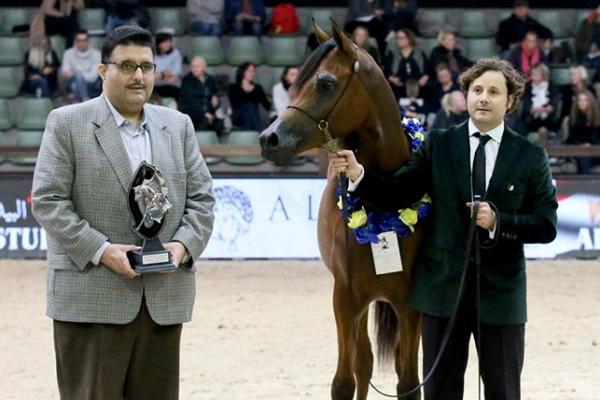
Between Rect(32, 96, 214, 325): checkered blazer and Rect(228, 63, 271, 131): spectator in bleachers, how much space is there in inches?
379

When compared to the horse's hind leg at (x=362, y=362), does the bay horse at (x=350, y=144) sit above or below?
above

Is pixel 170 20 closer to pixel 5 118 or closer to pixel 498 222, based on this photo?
pixel 5 118

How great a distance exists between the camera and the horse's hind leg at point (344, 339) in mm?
5004

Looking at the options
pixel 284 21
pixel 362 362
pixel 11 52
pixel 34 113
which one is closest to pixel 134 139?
pixel 362 362

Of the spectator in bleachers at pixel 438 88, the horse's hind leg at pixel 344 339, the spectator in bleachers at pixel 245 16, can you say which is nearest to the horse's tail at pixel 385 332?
the horse's hind leg at pixel 344 339

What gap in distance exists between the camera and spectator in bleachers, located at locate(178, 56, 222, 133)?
13.1 metres

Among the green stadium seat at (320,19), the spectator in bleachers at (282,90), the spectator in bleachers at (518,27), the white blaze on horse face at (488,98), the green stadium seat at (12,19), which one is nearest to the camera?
the white blaze on horse face at (488,98)

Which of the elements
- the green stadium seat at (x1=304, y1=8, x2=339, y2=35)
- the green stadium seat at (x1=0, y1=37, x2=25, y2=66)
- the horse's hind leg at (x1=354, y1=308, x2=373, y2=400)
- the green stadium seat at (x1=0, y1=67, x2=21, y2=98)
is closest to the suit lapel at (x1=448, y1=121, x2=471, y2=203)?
the horse's hind leg at (x1=354, y1=308, x2=373, y2=400)

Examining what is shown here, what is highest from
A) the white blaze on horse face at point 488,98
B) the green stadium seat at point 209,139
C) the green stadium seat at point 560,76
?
the white blaze on horse face at point 488,98

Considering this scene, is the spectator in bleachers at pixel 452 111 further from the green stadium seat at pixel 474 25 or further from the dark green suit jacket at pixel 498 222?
the dark green suit jacket at pixel 498 222

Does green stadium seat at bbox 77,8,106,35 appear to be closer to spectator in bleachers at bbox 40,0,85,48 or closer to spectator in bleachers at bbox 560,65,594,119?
spectator in bleachers at bbox 40,0,85,48

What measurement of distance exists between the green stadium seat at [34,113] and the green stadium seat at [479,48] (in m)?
5.40

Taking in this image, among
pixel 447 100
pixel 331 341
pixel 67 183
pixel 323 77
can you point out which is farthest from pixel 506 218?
pixel 447 100

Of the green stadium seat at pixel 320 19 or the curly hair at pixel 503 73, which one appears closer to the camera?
the curly hair at pixel 503 73
